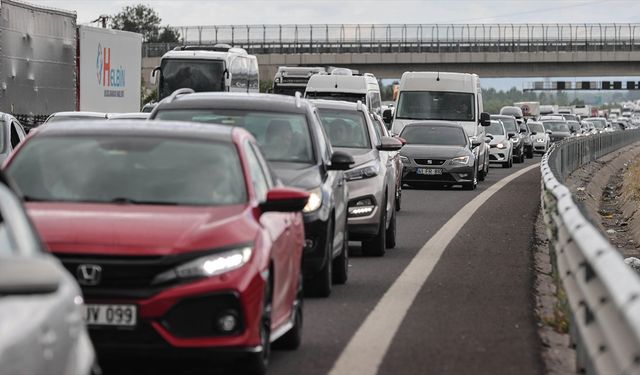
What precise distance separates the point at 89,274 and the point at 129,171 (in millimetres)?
1415

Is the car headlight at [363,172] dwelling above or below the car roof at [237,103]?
below

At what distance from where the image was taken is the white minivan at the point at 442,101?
42375 millimetres

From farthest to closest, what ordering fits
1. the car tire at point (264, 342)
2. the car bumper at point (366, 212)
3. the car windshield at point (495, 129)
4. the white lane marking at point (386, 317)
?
the car windshield at point (495, 129)
the car bumper at point (366, 212)
the white lane marking at point (386, 317)
the car tire at point (264, 342)

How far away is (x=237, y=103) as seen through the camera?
1434 centimetres

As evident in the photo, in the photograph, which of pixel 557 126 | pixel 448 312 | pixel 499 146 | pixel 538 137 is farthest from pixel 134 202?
pixel 557 126

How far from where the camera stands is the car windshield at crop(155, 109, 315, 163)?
562 inches

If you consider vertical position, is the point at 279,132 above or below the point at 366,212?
above

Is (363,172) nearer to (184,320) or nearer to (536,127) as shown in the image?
(184,320)

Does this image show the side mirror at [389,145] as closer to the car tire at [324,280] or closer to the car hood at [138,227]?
the car tire at [324,280]

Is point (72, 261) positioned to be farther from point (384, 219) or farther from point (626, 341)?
point (384, 219)

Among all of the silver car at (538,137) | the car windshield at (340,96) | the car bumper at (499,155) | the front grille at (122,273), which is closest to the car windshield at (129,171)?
the front grille at (122,273)

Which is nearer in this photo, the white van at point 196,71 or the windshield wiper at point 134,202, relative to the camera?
the windshield wiper at point 134,202

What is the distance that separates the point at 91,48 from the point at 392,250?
2402cm

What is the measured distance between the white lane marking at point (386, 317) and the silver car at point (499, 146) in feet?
107
